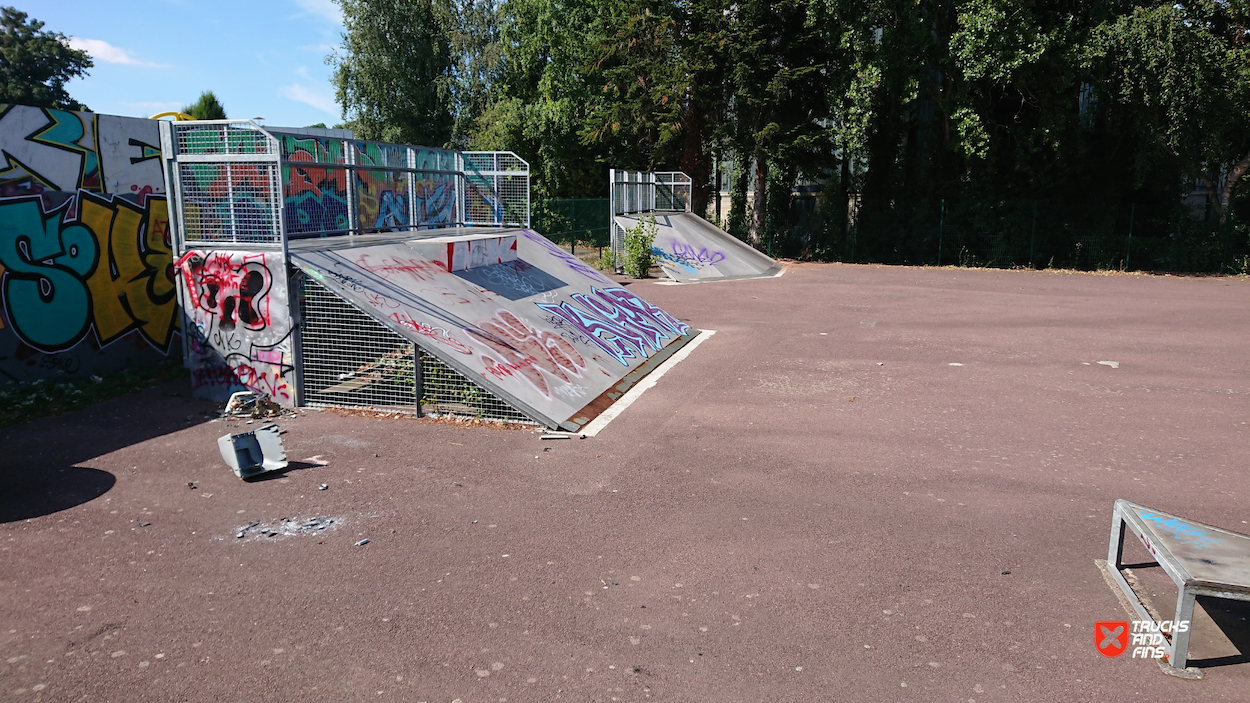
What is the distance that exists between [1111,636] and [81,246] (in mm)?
10982

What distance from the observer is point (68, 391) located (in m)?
8.88

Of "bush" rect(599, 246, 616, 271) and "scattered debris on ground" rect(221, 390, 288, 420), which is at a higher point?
"bush" rect(599, 246, 616, 271)

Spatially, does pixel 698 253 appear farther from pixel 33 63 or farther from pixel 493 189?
pixel 33 63

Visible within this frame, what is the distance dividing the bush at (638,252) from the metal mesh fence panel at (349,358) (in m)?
14.6

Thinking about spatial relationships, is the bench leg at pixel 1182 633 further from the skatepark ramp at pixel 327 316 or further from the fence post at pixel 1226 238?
the fence post at pixel 1226 238

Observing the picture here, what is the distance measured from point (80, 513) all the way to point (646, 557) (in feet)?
13.7

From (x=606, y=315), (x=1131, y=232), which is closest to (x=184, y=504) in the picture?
(x=606, y=315)

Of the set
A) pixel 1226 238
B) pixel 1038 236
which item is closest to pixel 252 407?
pixel 1038 236

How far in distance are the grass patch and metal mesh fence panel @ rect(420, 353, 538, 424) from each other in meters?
3.79

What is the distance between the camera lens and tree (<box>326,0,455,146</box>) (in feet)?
131

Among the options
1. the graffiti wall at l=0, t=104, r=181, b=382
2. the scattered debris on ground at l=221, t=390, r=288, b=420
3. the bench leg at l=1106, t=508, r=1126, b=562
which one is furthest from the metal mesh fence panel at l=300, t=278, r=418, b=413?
the bench leg at l=1106, t=508, r=1126, b=562

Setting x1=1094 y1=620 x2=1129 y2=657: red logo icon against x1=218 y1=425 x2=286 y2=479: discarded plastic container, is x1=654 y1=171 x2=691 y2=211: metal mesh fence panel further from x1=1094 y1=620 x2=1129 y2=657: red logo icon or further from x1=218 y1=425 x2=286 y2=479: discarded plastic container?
x1=1094 y1=620 x2=1129 y2=657: red logo icon

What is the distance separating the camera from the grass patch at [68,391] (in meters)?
8.22

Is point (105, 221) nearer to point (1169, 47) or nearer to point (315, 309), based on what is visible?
point (315, 309)
